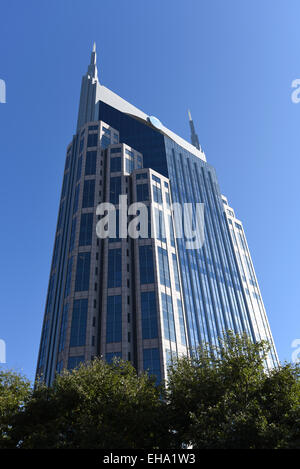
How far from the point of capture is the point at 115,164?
9656 cm

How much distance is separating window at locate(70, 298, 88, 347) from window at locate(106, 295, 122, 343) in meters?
4.29

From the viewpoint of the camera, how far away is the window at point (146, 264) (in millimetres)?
77581

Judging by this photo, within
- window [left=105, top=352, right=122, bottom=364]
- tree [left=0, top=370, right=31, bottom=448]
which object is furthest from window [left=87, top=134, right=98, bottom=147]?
tree [left=0, top=370, right=31, bottom=448]

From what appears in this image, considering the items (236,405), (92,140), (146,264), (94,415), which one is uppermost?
(92,140)

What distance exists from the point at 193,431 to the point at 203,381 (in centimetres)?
471

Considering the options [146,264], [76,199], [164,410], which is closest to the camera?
[164,410]

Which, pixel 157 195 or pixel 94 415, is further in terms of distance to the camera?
pixel 157 195

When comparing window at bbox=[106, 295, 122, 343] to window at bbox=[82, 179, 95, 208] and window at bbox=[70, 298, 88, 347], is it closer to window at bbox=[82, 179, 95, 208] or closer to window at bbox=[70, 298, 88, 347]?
window at bbox=[70, 298, 88, 347]

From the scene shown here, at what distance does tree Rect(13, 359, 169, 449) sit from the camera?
25.6 m

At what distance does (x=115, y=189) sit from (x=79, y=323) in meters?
33.9

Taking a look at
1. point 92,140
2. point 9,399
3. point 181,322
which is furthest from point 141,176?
point 9,399

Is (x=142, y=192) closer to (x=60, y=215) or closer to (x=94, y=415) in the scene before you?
(x=60, y=215)

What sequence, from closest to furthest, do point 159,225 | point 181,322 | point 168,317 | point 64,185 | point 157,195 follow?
point 168,317
point 181,322
point 159,225
point 157,195
point 64,185
